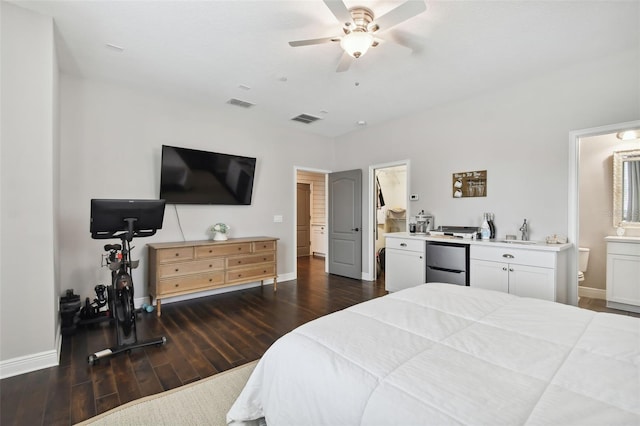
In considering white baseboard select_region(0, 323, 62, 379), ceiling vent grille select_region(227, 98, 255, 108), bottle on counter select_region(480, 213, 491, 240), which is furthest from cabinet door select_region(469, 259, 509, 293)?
white baseboard select_region(0, 323, 62, 379)

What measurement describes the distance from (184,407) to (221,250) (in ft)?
7.88

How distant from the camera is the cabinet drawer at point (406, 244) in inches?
167

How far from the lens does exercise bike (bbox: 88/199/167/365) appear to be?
2568 mm

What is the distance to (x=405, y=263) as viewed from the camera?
445 cm

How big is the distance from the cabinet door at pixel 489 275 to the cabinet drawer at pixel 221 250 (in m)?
3.06

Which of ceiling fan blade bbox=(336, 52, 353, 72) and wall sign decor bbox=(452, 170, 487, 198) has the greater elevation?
ceiling fan blade bbox=(336, 52, 353, 72)

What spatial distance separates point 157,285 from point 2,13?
9.17 ft

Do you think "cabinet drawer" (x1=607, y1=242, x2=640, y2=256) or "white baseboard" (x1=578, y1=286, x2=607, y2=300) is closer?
"cabinet drawer" (x1=607, y1=242, x2=640, y2=256)

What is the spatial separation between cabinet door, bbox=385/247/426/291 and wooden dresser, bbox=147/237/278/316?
1811 millimetres

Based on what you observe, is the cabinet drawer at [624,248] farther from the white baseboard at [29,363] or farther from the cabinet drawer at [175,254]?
the white baseboard at [29,363]

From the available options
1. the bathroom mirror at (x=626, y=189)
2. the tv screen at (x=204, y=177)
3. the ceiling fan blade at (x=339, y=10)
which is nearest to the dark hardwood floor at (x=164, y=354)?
the tv screen at (x=204, y=177)

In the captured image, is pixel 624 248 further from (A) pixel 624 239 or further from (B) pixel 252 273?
(B) pixel 252 273

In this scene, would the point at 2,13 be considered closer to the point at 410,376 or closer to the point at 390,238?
the point at 410,376

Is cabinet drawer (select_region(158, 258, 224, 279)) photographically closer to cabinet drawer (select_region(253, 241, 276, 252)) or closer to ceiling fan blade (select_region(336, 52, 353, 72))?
cabinet drawer (select_region(253, 241, 276, 252))
